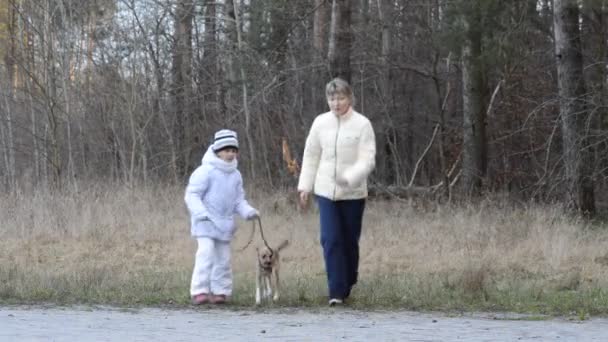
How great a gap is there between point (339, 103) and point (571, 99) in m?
10.5

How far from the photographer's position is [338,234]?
9586mm

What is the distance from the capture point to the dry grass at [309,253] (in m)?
10.3

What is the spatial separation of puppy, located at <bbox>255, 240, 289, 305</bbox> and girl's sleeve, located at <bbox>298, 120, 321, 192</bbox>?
738 mm

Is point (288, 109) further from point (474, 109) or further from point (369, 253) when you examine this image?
point (369, 253)

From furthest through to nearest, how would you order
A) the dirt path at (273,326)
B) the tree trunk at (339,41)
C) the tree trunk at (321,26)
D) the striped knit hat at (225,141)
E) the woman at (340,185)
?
1. the tree trunk at (321,26)
2. the tree trunk at (339,41)
3. the striped knit hat at (225,141)
4. the woman at (340,185)
5. the dirt path at (273,326)

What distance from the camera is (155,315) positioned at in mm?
9023

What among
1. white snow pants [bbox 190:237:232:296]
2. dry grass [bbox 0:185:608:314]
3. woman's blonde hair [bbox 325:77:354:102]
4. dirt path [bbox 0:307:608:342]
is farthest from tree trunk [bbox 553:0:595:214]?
dirt path [bbox 0:307:608:342]

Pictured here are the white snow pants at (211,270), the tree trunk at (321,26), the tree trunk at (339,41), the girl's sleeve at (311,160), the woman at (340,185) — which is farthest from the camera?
the tree trunk at (321,26)

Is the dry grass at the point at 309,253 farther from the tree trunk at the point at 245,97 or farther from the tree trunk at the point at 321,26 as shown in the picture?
the tree trunk at the point at 321,26

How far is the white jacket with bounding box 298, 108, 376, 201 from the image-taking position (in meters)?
9.50

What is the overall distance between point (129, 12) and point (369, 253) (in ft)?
45.7

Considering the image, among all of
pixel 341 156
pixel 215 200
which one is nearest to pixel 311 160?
pixel 341 156

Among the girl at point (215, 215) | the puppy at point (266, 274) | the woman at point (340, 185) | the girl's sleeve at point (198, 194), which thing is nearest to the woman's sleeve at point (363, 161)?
the woman at point (340, 185)

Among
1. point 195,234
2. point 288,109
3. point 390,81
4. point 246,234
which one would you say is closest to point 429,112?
point 390,81
